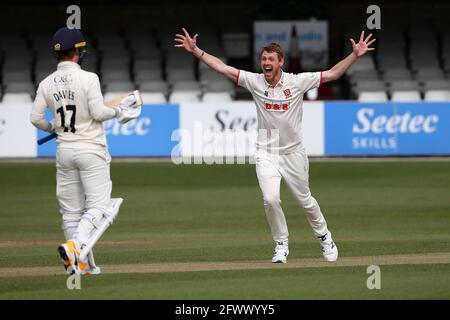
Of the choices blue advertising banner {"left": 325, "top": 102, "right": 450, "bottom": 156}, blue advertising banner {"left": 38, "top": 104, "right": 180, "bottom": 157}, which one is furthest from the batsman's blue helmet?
blue advertising banner {"left": 325, "top": 102, "right": 450, "bottom": 156}

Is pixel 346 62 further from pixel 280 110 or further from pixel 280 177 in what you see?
pixel 280 177

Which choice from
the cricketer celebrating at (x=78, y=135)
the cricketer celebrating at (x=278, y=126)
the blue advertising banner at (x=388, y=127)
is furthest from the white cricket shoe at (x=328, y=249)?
the blue advertising banner at (x=388, y=127)

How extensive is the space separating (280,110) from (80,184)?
2400 mm

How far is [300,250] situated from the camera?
1362cm

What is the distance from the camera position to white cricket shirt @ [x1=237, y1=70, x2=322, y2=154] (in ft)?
39.4

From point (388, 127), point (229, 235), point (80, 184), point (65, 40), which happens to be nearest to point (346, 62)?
point (65, 40)

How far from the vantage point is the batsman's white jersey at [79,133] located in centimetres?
1049

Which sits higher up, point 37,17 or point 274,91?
point 37,17

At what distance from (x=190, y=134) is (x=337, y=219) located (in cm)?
1024

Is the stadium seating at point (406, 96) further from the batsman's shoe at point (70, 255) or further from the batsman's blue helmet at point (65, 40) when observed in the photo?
the batsman's shoe at point (70, 255)

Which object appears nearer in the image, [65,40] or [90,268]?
[65,40]

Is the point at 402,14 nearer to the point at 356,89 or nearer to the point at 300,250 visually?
the point at 356,89

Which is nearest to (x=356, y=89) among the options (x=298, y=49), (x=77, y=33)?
(x=298, y=49)

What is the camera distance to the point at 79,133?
10.6 m
